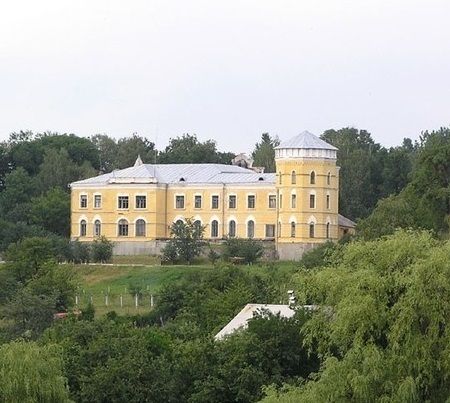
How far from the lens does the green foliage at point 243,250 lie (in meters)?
80.5

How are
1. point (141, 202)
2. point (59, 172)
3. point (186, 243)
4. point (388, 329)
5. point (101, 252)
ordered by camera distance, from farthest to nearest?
point (59, 172) → point (141, 202) → point (101, 252) → point (186, 243) → point (388, 329)

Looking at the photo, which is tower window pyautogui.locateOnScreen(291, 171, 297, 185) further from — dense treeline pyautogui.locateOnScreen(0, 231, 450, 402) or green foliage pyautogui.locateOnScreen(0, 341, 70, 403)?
green foliage pyautogui.locateOnScreen(0, 341, 70, 403)

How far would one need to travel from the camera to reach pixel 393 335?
38188mm

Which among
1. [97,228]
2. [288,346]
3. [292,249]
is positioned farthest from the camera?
[97,228]

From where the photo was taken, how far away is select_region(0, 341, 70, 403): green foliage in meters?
42.2

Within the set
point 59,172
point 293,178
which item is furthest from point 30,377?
point 59,172

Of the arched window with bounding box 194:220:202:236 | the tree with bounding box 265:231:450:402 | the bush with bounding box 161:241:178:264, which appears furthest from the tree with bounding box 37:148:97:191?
the tree with bounding box 265:231:450:402

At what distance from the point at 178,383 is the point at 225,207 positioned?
40858mm

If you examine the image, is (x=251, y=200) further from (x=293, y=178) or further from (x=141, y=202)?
(x=141, y=202)

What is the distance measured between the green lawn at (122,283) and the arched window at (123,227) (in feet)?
19.4

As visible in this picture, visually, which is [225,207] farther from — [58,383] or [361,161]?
[58,383]

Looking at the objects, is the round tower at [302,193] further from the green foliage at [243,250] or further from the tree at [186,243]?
the tree at [186,243]

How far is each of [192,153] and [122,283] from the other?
30041mm

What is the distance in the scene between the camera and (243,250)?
80.9m
